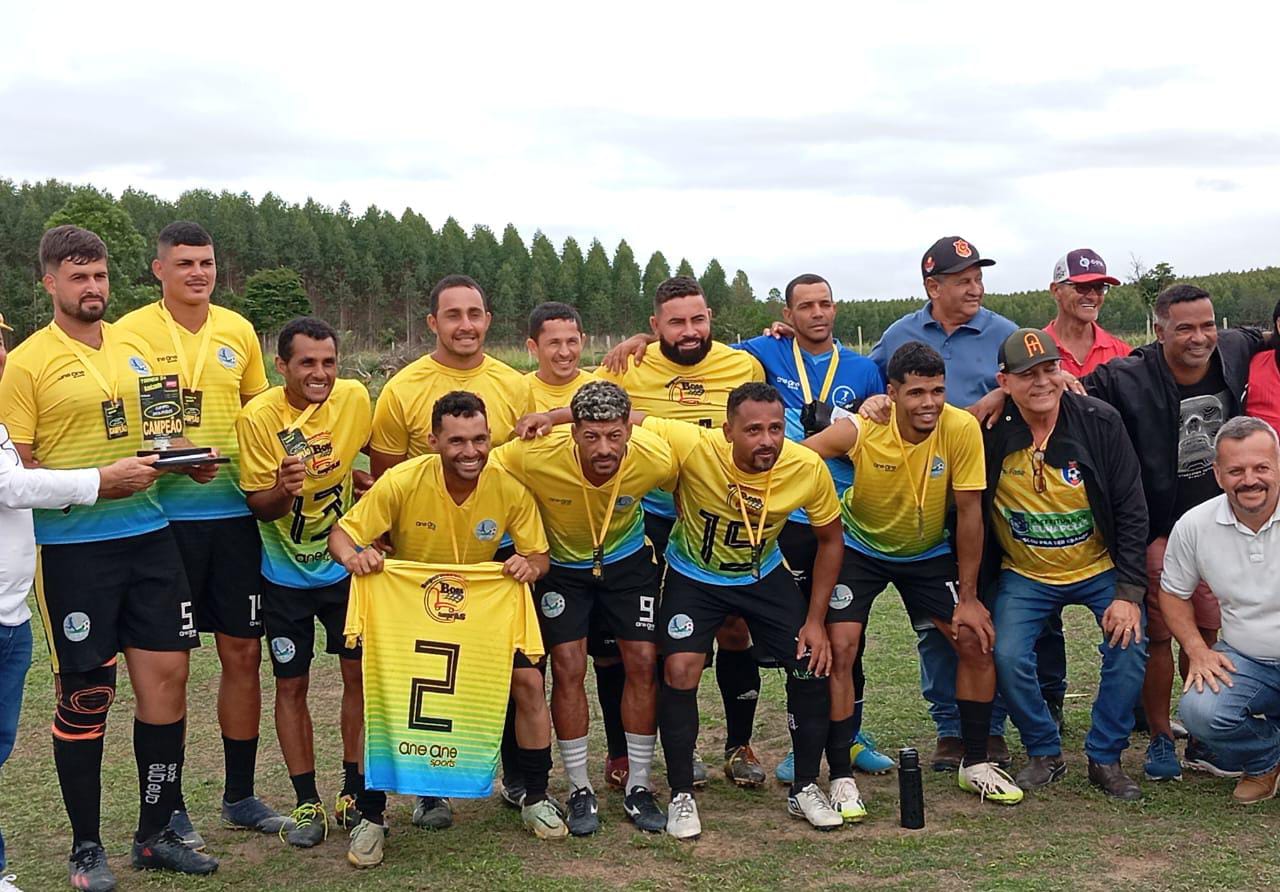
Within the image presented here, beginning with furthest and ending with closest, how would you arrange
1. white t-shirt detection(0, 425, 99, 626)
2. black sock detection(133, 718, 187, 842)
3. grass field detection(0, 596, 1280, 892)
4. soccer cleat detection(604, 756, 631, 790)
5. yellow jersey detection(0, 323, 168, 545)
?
soccer cleat detection(604, 756, 631, 790) < black sock detection(133, 718, 187, 842) < yellow jersey detection(0, 323, 168, 545) < grass field detection(0, 596, 1280, 892) < white t-shirt detection(0, 425, 99, 626)

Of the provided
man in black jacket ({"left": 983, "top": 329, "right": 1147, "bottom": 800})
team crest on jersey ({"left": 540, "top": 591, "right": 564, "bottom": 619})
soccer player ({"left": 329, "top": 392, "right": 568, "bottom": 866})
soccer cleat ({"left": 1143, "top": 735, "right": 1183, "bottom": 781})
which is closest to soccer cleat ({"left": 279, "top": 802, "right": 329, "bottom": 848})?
soccer player ({"left": 329, "top": 392, "right": 568, "bottom": 866})

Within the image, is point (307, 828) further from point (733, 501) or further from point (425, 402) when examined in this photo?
point (733, 501)

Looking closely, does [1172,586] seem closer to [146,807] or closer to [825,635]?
[825,635]

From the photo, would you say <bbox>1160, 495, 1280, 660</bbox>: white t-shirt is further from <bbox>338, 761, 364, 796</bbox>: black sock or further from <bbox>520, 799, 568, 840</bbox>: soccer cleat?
<bbox>338, 761, 364, 796</bbox>: black sock

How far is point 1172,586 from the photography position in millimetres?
6918

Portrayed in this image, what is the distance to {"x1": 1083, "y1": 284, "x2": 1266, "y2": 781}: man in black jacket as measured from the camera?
7359 mm

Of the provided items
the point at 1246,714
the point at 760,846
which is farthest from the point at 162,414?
the point at 1246,714

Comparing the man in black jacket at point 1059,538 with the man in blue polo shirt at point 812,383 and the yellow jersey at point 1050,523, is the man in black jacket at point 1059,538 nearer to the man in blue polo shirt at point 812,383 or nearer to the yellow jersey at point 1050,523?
the yellow jersey at point 1050,523

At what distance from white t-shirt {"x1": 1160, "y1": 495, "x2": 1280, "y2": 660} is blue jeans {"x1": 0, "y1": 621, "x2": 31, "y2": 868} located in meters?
5.97

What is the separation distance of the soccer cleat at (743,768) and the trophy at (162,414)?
3407 mm

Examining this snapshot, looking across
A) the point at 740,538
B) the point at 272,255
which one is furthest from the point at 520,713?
the point at 272,255

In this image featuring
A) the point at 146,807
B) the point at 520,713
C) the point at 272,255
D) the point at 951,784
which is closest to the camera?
the point at 146,807

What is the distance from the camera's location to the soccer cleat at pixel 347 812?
21.8 feet

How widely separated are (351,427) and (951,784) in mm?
3993
